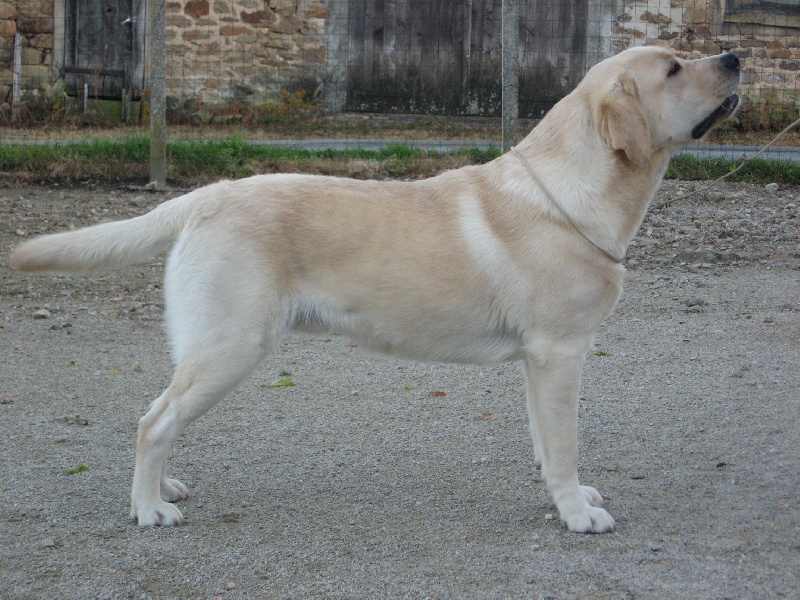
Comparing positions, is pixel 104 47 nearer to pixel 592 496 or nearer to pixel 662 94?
pixel 662 94

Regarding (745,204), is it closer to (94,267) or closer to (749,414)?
(749,414)

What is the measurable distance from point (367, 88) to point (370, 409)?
1199cm

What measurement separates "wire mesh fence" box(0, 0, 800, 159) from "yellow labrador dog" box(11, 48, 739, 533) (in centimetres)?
1107

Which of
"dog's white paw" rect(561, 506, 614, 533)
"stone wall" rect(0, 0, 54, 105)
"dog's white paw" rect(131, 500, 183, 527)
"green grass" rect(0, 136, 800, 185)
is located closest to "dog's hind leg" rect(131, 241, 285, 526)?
"dog's white paw" rect(131, 500, 183, 527)

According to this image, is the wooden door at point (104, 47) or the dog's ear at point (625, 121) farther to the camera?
the wooden door at point (104, 47)

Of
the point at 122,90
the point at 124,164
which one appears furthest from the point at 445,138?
the point at 122,90

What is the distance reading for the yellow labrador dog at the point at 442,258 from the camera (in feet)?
12.0

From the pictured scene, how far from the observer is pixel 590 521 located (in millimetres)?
3543

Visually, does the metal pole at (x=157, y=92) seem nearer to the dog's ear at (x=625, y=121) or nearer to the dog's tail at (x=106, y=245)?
the dog's tail at (x=106, y=245)

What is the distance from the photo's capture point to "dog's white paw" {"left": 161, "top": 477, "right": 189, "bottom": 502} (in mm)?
3883

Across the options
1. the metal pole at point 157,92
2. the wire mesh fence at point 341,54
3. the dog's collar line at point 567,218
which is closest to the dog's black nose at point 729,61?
the dog's collar line at point 567,218

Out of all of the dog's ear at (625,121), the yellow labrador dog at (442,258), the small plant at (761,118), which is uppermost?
the small plant at (761,118)

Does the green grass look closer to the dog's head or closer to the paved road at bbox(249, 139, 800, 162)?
the paved road at bbox(249, 139, 800, 162)

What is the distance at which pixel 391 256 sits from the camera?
12.3 feet
